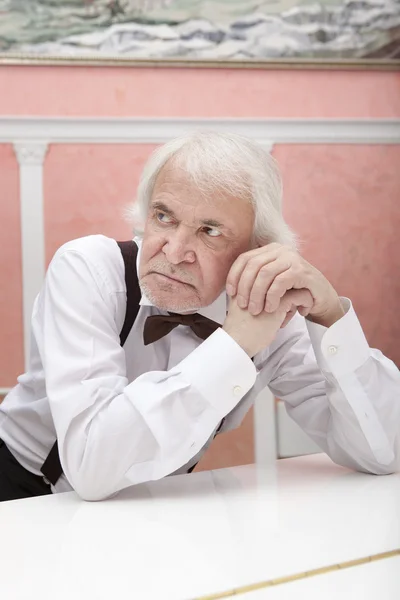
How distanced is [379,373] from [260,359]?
28 cm

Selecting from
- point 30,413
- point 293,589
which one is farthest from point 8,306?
point 293,589

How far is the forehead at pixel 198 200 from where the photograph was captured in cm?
158

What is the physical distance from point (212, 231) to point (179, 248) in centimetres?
9

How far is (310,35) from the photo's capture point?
12.8 feet

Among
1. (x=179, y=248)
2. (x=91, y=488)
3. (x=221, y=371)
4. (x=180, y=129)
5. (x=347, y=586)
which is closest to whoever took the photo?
(x=347, y=586)

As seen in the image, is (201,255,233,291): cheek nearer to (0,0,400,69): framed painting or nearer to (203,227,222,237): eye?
(203,227,222,237): eye

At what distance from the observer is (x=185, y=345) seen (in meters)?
1.71

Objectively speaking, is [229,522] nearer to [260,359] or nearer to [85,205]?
[260,359]

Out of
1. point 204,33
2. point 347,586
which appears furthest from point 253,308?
point 204,33

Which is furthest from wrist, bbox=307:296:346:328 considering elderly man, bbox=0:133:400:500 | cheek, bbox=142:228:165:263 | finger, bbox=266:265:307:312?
cheek, bbox=142:228:165:263

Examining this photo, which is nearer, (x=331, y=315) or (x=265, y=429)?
(x=331, y=315)

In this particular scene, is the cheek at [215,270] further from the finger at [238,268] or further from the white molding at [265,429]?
the white molding at [265,429]

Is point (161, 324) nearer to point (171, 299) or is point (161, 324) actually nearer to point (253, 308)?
point (171, 299)

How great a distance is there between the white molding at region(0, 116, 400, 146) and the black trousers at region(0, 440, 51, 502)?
2.30 meters
